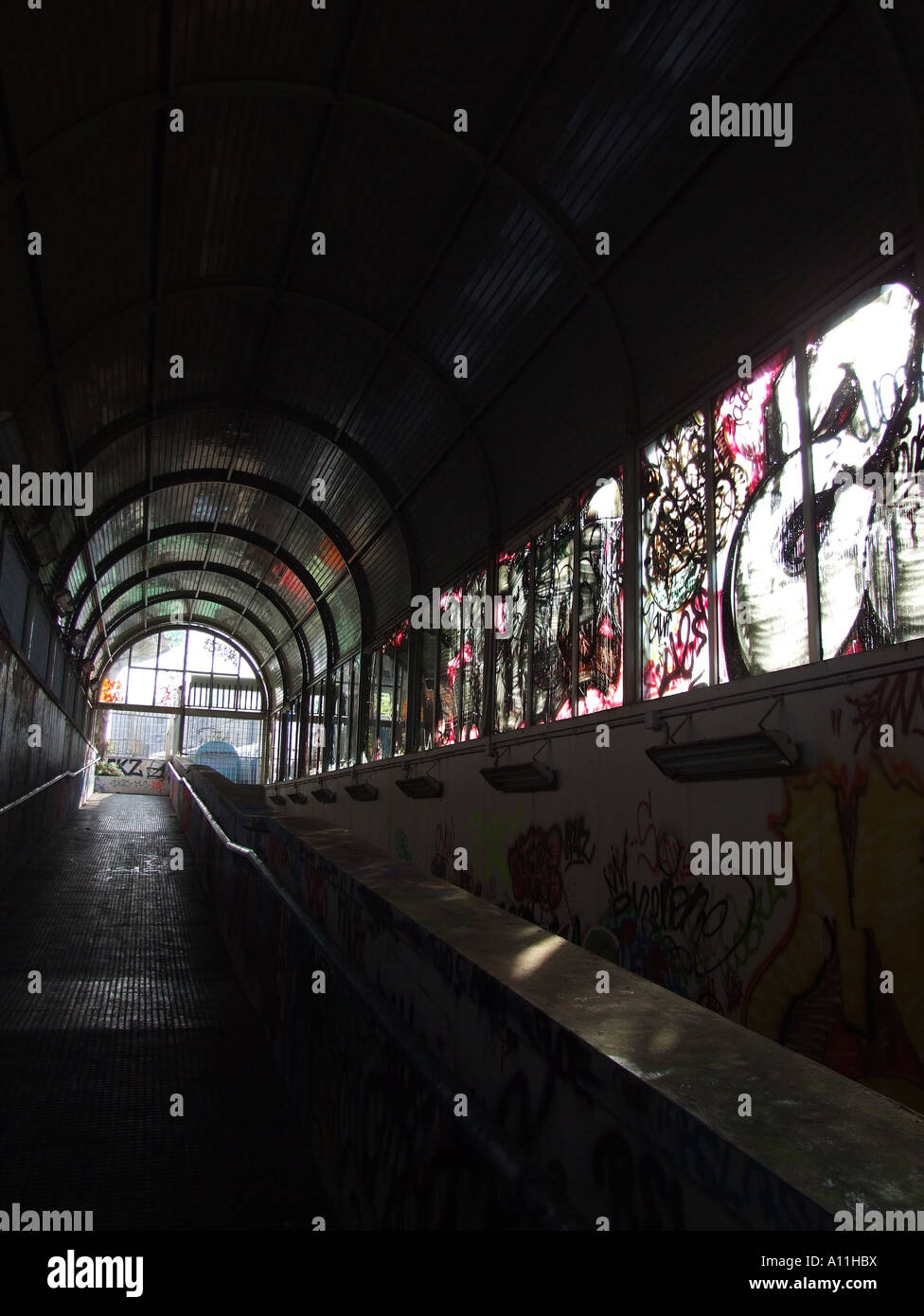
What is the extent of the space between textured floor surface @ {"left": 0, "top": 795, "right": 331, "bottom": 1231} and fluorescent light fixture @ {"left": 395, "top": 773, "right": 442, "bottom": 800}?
203 inches

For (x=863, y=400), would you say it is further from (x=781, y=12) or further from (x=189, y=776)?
(x=189, y=776)

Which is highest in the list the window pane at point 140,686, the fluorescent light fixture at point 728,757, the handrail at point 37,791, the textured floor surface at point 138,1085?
the window pane at point 140,686

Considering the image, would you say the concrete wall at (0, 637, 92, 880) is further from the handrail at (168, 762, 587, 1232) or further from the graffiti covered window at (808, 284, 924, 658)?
the graffiti covered window at (808, 284, 924, 658)

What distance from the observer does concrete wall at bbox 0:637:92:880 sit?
33.4 ft

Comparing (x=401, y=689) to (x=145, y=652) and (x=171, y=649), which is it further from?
(x=145, y=652)

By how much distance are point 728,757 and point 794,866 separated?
948mm

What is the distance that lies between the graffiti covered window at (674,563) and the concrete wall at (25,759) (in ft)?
21.4

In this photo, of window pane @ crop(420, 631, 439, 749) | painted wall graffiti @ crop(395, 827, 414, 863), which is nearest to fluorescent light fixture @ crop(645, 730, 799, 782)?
window pane @ crop(420, 631, 439, 749)

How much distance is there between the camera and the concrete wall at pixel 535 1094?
5.56ft

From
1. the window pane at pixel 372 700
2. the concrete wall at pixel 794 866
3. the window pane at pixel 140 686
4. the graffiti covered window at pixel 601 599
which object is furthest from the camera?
the window pane at pixel 140 686

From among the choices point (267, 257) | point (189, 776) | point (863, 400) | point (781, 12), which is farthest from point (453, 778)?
point (781, 12)

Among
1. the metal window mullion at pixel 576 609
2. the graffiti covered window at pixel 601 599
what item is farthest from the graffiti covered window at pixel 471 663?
the graffiti covered window at pixel 601 599

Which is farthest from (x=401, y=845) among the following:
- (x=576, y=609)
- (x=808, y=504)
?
(x=808, y=504)

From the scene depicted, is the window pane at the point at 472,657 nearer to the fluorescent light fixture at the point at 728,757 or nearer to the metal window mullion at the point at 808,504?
the fluorescent light fixture at the point at 728,757
